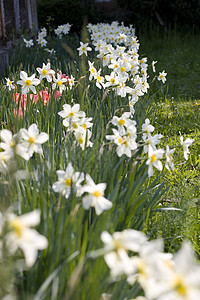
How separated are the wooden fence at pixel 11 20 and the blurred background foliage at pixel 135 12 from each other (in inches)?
84.1

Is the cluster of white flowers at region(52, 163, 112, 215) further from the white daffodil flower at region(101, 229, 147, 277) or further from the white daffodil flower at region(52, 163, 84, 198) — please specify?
the white daffodil flower at region(101, 229, 147, 277)

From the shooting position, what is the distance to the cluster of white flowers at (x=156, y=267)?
739 millimetres

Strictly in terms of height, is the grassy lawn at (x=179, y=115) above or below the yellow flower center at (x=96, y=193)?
below

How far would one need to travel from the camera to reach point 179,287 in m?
0.75

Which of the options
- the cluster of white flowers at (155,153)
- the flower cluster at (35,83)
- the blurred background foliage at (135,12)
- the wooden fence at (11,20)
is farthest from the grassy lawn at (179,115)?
the wooden fence at (11,20)

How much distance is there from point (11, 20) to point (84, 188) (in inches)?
196

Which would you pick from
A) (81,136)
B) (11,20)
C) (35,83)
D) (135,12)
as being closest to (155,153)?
(81,136)

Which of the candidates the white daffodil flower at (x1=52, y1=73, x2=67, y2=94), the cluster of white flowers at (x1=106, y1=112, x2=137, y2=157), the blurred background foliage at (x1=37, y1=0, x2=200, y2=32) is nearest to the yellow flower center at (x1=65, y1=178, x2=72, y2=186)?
the cluster of white flowers at (x1=106, y1=112, x2=137, y2=157)

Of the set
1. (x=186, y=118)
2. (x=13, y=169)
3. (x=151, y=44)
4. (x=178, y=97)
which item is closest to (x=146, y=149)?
(x=13, y=169)

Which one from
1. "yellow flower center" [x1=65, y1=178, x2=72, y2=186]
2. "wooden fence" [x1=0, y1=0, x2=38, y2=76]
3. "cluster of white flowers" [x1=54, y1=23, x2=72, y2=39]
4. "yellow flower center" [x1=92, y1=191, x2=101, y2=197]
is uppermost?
Answer: "yellow flower center" [x1=92, y1=191, x2=101, y2=197]

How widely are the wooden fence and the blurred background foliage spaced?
7.01 ft

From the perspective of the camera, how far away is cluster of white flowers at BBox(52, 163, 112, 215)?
1128mm

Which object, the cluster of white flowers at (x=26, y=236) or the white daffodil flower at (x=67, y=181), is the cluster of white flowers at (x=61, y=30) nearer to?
the white daffodil flower at (x=67, y=181)

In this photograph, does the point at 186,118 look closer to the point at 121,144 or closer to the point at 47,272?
the point at 121,144
